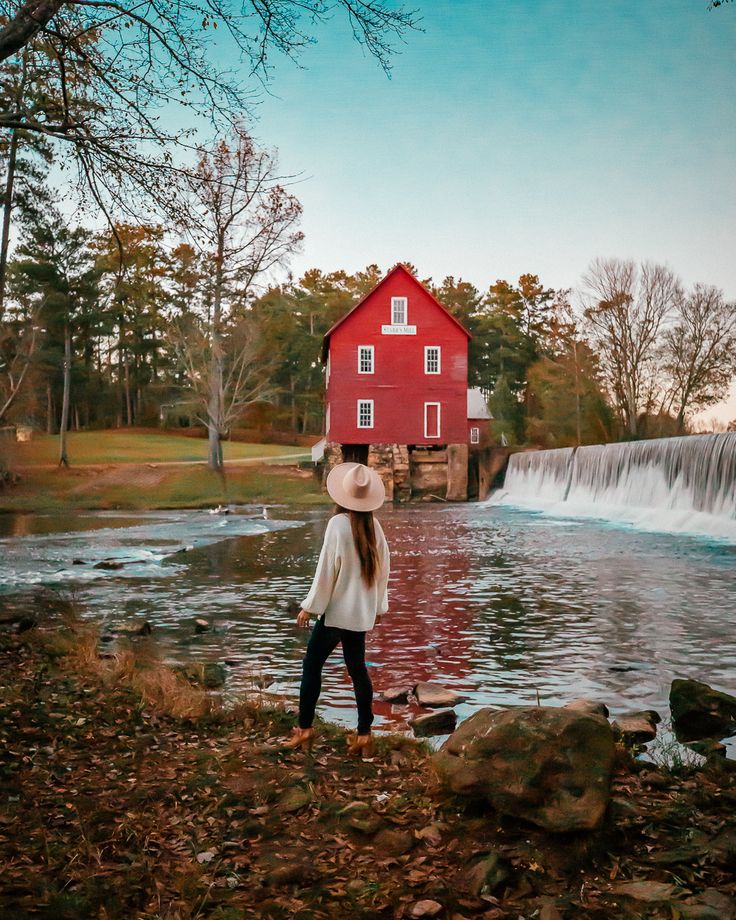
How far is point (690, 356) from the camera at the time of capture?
51.5 m

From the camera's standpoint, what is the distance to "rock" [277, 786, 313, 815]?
4.44m

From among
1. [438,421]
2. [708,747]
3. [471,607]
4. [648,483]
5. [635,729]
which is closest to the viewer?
[708,747]

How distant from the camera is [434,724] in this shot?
20.5ft

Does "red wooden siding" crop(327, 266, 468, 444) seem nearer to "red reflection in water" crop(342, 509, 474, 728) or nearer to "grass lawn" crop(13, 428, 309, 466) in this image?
"grass lawn" crop(13, 428, 309, 466)

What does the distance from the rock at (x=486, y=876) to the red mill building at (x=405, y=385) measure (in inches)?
1615

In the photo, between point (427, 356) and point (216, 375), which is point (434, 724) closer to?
point (216, 375)

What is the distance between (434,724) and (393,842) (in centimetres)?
223

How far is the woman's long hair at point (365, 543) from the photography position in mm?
5441

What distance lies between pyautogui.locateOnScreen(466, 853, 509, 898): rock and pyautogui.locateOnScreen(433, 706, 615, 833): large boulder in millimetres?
404

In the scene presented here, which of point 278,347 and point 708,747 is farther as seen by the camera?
point 278,347

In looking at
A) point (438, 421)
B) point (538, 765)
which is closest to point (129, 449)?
point (438, 421)

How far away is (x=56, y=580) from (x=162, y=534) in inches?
383

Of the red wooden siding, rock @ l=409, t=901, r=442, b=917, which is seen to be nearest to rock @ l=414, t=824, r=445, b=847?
rock @ l=409, t=901, r=442, b=917

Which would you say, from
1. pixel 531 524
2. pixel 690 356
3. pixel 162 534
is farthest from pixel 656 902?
pixel 690 356
